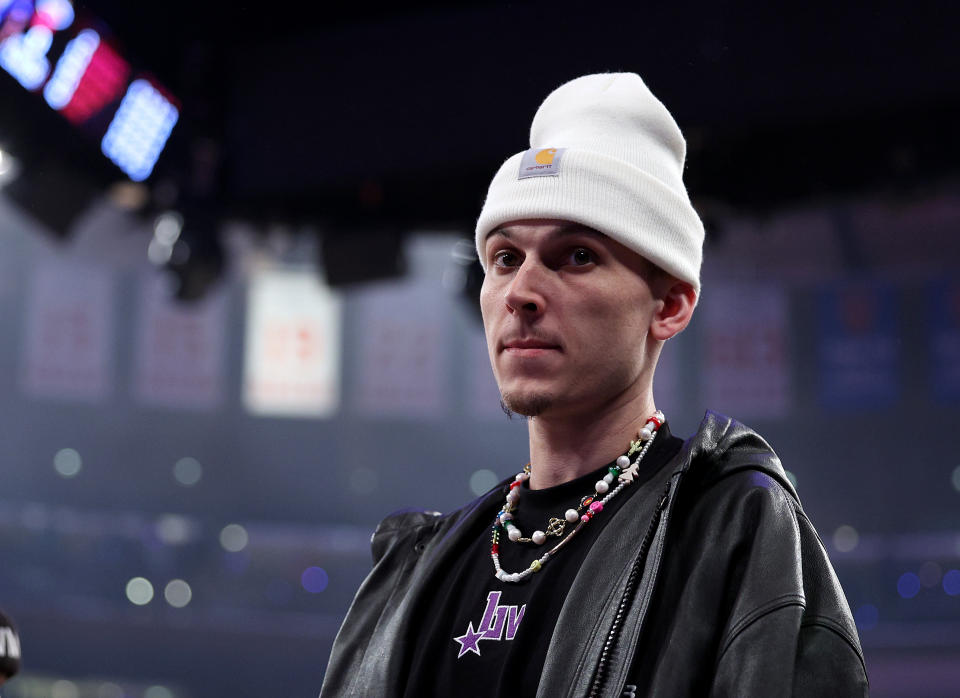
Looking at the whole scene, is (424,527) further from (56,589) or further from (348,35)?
(56,589)

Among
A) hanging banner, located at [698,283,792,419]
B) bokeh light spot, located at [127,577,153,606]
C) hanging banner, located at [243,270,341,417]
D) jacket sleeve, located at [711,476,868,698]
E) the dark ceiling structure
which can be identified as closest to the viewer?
jacket sleeve, located at [711,476,868,698]

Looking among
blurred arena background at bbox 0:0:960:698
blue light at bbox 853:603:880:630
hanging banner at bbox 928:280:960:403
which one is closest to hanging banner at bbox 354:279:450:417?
blurred arena background at bbox 0:0:960:698

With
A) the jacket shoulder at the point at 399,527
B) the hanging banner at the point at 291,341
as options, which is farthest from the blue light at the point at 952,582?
the jacket shoulder at the point at 399,527

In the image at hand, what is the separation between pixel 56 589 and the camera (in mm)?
9867

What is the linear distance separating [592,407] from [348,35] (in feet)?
11.0

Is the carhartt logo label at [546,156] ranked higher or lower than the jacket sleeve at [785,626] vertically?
higher

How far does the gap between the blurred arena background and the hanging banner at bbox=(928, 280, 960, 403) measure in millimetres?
21

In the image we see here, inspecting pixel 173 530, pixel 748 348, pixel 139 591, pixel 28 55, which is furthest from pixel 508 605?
pixel 173 530

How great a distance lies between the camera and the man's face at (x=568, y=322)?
1174 millimetres

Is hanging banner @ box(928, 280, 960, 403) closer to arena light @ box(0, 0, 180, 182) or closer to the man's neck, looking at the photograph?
arena light @ box(0, 0, 180, 182)

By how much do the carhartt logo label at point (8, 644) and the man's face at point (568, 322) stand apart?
2.18ft

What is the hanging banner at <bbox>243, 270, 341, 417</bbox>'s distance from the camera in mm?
8711

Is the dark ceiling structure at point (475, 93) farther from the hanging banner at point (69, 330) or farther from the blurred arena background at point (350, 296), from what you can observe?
the hanging banner at point (69, 330)

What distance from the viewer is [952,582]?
7680mm
